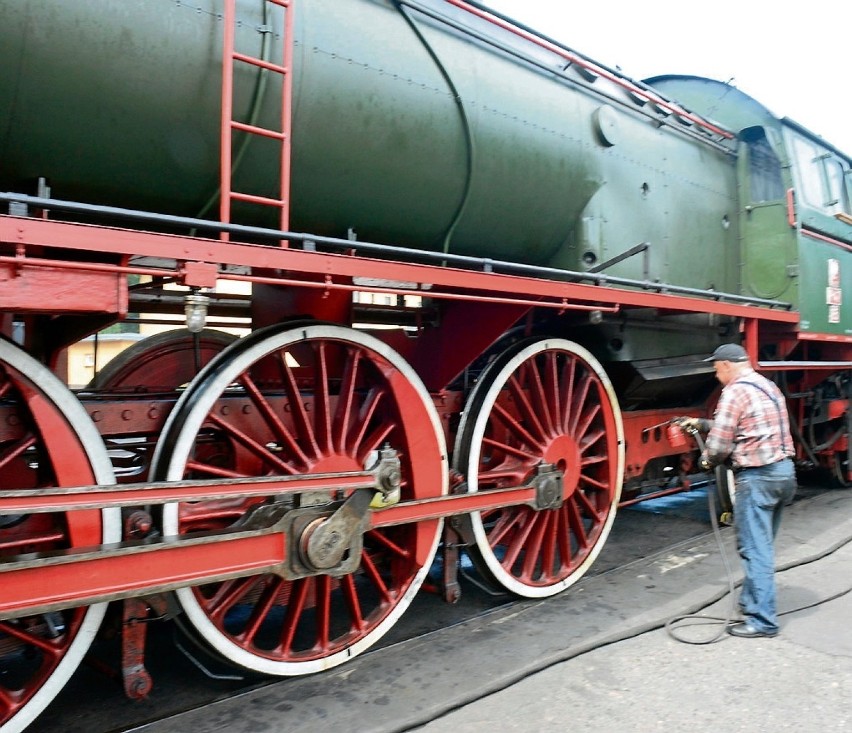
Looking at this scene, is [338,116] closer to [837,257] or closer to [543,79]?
[543,79]

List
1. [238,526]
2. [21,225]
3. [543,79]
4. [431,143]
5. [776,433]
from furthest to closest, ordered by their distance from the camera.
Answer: [543,79], [776,433], [431,143], [238,526], [21,225]

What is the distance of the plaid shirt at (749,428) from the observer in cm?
326

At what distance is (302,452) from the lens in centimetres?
263

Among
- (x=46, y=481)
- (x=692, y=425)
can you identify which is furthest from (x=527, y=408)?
(x=46, y=481)

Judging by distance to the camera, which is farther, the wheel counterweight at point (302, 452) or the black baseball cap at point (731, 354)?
the black baseball cap at point (731, 354)

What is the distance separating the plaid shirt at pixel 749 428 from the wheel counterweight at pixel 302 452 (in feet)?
4.47

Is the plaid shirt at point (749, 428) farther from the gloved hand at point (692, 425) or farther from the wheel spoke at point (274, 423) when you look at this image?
the wheel spoke at point (274, 423)

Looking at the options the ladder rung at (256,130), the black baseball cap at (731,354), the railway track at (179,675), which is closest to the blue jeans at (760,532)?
the black baseball cap at (731,354)

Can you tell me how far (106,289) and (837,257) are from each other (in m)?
5.67

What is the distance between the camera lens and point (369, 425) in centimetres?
304

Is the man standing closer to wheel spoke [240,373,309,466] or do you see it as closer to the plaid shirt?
the plaid shirt

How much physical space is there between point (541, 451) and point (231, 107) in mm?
2124

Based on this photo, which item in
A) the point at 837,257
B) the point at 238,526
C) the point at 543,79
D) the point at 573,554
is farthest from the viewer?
the point at 837,257

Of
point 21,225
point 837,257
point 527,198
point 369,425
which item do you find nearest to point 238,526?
point 369,425
